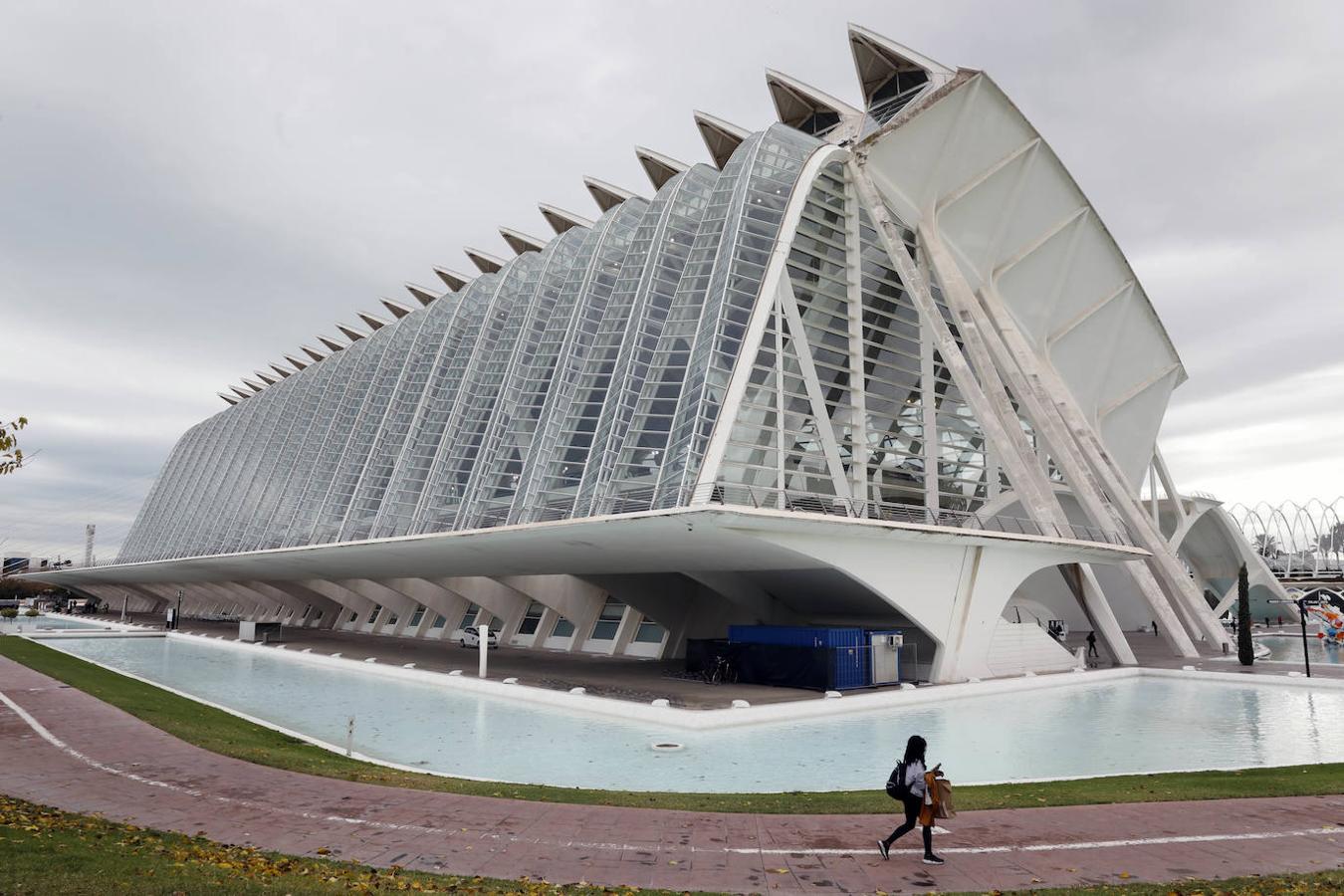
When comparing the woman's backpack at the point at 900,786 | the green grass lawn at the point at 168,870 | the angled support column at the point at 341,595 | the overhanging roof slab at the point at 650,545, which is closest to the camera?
the green grass lawn at the point at 168,870

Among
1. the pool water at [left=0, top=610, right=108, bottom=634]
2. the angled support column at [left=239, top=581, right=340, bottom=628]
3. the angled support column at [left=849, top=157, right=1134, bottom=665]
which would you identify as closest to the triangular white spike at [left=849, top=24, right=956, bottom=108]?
the angled support column at [left=849, top=157, right=1134, bottom=665]

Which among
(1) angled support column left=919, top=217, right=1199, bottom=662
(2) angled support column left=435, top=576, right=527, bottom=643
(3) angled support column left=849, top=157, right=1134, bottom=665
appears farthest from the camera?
(2) angled support column left=435, top=576, right=527, bottom=643

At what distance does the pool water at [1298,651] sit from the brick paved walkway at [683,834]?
79.7ft

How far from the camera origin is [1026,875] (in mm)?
8023

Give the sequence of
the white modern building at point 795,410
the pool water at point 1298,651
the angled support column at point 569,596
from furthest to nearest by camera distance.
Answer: the angled support column at point 569,596
the pool water at point 1298,651
the white modern building at point 795,410

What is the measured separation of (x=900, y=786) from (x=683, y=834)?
92.5 inches

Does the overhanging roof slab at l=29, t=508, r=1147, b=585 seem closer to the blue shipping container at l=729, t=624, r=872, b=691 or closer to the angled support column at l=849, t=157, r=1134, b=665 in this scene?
the angled support column at l=849, t=157, r=1134, b=665

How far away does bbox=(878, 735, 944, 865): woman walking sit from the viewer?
8.50m

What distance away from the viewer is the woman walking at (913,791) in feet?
27.9

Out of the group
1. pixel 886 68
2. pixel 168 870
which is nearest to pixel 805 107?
pixel 886 68

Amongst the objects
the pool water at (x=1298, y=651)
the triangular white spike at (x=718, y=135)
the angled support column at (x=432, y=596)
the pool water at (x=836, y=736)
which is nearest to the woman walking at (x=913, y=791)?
the pool water at (x=836, y=736)

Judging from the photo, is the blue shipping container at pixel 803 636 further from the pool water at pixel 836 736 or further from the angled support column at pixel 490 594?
the angled support column at pixel 490 594

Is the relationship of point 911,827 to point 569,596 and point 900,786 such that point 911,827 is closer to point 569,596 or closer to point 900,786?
point 900,786

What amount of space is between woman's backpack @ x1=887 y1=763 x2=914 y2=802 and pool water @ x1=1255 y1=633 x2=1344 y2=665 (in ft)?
88.1
